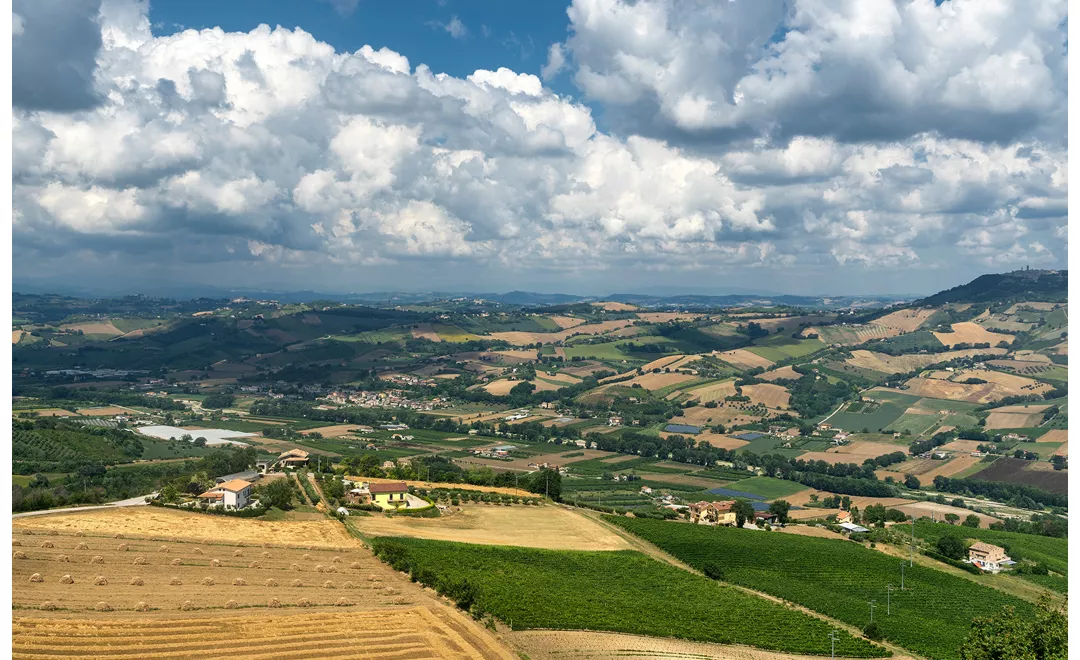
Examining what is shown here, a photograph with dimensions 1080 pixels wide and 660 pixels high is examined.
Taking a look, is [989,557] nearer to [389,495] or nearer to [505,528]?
[505,528]

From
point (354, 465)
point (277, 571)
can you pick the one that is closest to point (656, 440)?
point (354, 465)

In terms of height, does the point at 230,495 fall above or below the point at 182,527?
below

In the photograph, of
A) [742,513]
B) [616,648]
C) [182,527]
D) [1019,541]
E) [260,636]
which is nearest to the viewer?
[260,636]

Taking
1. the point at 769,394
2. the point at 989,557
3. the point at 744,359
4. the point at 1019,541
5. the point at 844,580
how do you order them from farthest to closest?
1. the point at 744,359
2. the point at 769,394
3. the point at 1019,541
4. the point at 989,557
5. the point at 844,580

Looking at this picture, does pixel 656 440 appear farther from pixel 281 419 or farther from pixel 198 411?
pixel 198 411

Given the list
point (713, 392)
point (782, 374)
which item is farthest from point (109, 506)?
point (782, 374)

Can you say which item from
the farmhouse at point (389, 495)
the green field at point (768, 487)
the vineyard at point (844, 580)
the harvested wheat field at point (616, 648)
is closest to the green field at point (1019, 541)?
the vineyard at point (844, 580)

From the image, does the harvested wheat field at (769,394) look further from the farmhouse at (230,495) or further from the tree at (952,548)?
the farmhouse at (230,495)
